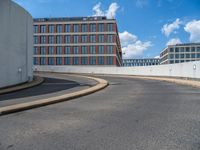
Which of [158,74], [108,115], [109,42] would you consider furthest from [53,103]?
[109,42]

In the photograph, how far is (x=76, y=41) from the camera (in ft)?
281

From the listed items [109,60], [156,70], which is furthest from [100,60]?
[156,70]

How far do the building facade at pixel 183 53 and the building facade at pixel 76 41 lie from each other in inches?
2128

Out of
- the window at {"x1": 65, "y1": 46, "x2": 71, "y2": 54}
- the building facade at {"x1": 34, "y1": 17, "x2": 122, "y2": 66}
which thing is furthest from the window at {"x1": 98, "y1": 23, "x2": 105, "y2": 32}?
the window at {"x1": 65, "y1": 46, "x2": 71, "y2": 54}

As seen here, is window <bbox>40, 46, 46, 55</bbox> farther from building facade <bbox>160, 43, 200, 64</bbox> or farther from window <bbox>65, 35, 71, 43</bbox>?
building facade <bbox>160, 43, 200, 64</bbox>

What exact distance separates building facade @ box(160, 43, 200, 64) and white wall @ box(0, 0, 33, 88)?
11381cm

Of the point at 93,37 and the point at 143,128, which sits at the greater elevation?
the point at 93,37

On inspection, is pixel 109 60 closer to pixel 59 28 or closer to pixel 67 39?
pixel 67 39

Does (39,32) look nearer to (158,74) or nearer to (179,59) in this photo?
(158,74)

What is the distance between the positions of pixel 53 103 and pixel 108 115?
12.6ft

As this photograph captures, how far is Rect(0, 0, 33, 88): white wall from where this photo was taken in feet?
61.7

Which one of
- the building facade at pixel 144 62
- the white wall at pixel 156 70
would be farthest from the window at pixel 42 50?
the building facade at pixel 144 62

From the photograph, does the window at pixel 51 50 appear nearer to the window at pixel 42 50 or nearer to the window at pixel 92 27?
the window at pixel 42 50

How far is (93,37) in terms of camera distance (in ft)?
279
